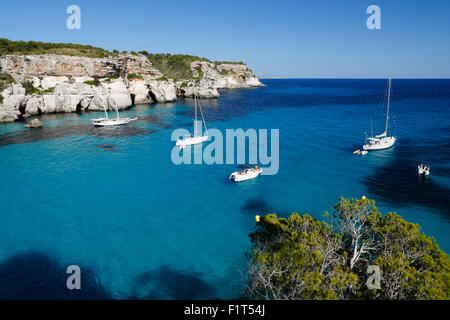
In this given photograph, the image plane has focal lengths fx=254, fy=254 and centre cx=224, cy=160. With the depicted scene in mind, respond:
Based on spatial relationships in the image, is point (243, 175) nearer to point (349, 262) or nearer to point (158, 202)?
point (158, 202)

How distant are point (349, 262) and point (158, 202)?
20.8 metres

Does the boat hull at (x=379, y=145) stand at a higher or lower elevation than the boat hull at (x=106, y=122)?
lower

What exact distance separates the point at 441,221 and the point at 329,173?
13.9m

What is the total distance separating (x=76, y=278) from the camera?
18.0 metres

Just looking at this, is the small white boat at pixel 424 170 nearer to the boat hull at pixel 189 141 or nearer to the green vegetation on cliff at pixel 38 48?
the boat hull at pixel 189 141

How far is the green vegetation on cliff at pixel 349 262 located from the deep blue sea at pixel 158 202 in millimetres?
6433

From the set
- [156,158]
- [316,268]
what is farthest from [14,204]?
[316,268]

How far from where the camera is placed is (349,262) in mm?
14094

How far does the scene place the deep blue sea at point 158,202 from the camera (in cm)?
1862

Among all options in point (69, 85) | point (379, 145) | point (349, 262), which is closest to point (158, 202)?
point (349, 262)

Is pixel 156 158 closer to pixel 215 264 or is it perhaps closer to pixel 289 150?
pixel 289 150

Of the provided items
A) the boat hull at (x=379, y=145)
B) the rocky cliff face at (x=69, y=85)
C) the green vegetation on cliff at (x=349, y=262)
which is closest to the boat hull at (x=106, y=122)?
the rocky cliff face at (x=69, y=85)

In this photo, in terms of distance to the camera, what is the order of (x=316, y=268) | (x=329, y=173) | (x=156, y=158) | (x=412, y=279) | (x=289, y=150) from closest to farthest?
(x=412, y=279)
(x=316, y=268)
(x=329, y=173)
(x=156, y=158)
(x=289, y=150)
